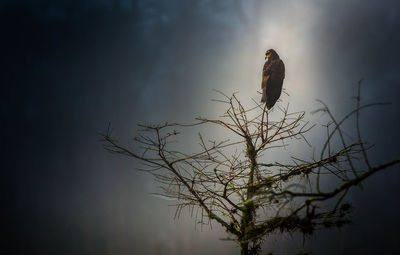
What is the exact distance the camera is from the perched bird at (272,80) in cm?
436

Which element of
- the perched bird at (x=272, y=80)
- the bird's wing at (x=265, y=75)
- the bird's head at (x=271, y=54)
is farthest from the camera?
the bird's head at (x=271, y=54)

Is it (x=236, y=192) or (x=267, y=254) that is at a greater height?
(x=236, y=192)

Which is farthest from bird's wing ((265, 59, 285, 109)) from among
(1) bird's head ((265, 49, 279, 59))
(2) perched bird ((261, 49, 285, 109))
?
(1) bird's head ((265, 49, 279, 59))

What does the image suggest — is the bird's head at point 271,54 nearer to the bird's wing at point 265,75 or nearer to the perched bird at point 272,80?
the perched bird at point 272,80

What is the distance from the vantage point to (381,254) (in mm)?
163625

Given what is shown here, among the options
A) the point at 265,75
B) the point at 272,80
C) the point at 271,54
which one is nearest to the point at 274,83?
the point at 272,80

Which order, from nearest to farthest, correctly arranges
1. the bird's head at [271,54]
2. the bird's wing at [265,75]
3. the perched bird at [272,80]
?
the perched bird at [272,80], the bird's wing at [265,75], the bird's head at [271,54]

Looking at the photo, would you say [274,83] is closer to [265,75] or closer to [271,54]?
[265,75]

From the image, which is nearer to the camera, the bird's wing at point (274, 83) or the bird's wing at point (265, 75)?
the bird's wing at point (274, 83)

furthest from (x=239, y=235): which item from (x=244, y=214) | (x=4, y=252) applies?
(x=4, y=252)

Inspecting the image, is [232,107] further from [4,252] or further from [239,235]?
[4,252]

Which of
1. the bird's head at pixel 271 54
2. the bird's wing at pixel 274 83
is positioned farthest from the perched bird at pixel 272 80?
the bird's head at pixel 271 54

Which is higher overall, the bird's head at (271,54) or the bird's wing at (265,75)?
the bird's head at (271,54)

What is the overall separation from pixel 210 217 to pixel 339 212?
1.51m
